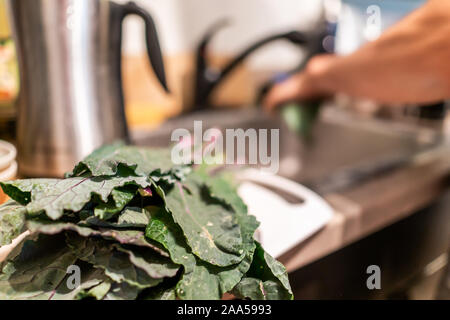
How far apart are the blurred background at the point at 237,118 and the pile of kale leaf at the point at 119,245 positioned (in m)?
0.10

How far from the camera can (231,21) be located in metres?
1.33

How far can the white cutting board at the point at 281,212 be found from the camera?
493 mm

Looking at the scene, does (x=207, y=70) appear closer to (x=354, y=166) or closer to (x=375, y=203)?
(x=354, y=166)

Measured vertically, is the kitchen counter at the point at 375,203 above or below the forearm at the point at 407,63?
below

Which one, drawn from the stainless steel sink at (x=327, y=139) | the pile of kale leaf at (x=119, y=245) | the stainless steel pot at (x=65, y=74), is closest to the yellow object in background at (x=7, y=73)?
the stainless steel pot at (x=65, y=74)

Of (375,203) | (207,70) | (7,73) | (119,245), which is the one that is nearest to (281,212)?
(375,203)

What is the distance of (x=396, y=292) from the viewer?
1.64ft

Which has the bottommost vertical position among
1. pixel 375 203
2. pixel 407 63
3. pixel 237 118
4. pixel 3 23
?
pixel 375 203

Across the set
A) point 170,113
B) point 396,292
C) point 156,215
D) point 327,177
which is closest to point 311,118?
point 327,177

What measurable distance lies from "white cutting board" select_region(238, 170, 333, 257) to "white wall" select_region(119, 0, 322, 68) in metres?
0.71

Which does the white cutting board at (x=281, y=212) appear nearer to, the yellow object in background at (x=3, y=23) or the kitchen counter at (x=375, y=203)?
the kitchen counter at (x=375, y=203)

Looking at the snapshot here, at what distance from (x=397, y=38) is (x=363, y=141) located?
56cm

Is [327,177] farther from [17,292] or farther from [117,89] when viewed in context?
[17,292]

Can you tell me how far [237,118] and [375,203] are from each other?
2.10 feet
